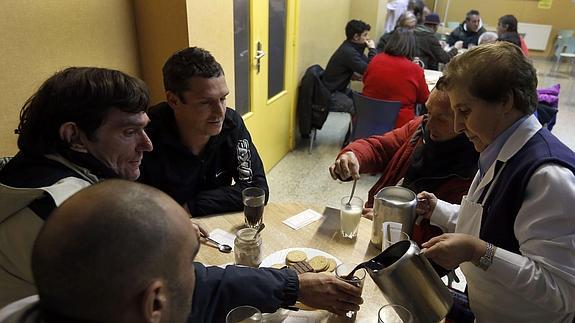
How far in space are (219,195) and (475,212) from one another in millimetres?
958

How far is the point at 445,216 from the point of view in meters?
1.57

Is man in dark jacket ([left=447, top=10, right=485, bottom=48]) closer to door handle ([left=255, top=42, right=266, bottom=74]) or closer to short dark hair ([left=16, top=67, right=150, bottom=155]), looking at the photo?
door handle ([left=255, top=42, right=266, bottom=74])

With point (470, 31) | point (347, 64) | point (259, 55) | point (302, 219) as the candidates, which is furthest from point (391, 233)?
point (470, 31)

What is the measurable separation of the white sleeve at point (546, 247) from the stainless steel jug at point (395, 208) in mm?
314

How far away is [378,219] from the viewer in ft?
4.70

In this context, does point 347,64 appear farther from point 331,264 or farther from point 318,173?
point 331,264

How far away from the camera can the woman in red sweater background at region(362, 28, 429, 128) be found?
11.4ft

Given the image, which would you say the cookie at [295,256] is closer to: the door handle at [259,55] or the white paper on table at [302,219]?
the white paper on table at [302,219]

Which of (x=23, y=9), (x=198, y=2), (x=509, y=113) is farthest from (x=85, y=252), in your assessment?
(x=198, y=2)

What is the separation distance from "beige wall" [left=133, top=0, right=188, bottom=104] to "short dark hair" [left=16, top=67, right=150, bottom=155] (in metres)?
1.18

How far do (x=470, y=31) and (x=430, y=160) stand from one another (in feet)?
18.0

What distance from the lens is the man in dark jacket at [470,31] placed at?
6.23 metres

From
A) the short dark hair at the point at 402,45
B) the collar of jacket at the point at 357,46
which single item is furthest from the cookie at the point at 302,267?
the collar of jacket at the point at 357,46

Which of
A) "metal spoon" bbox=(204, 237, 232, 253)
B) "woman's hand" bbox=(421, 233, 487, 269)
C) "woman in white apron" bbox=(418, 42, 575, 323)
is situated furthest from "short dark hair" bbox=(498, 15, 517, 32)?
"metal spoon" bbox=(204, 237, 232, 253)
